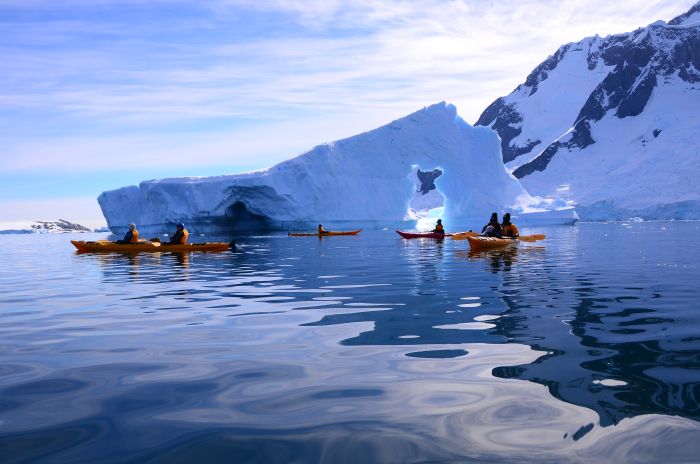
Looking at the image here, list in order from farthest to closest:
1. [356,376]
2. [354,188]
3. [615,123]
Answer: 1. [615,123]
2. [354,188]
3. [356,376]

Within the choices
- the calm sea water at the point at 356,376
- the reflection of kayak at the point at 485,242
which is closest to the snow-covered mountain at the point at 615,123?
the reflection of kayak at the point at 485,242

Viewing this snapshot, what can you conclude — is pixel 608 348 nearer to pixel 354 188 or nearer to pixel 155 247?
pixel 155 247

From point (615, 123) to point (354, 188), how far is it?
94.5m

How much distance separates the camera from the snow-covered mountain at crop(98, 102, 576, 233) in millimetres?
46375

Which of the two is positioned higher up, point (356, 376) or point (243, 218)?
point (243, 218)

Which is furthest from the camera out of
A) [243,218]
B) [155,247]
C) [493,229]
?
[243,218]

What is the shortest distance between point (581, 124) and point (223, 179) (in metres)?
102

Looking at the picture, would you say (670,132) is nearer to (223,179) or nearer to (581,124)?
(581,124)

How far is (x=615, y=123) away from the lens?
124 m

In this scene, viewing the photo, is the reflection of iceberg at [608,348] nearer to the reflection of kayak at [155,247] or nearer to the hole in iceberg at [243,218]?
the reflection of kayak at [155,247]

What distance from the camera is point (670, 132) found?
10644 cm

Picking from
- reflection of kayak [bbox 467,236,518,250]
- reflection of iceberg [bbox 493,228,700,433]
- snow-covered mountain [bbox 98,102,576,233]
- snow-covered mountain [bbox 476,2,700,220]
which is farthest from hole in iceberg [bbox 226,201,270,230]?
snow-covered mountain [bbox 476,2,700,220]

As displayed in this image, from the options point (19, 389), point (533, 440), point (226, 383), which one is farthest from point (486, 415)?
point (19, 389)

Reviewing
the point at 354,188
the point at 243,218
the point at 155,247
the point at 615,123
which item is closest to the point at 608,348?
the point at 155,247
